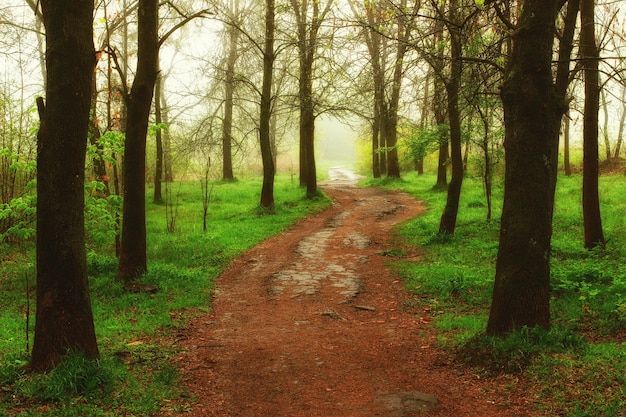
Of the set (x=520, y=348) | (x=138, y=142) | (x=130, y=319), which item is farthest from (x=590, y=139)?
(x=130, y=319)

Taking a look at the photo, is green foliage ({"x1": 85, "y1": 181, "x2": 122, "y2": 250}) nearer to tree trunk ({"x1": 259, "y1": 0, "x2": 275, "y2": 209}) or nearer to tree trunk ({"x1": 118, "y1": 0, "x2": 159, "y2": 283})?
tree trunk ({"x1": 118, "y1": 0, "x2": 159, "y2": 283})

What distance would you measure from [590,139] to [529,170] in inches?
239

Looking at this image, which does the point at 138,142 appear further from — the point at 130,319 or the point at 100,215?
the point at 130,319

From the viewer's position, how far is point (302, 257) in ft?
37.3

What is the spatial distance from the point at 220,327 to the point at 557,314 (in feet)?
15.8

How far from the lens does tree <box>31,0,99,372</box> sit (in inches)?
182

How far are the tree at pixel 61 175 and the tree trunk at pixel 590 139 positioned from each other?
957cm

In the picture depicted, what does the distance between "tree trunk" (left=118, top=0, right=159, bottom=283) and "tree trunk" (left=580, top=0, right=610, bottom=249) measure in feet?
28.2

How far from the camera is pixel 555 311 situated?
6.78 m

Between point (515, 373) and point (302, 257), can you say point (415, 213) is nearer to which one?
point (302, 257)

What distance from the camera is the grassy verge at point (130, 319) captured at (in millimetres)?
4469

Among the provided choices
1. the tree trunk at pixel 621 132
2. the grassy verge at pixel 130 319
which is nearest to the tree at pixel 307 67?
the grassy verge at pixel 130 319

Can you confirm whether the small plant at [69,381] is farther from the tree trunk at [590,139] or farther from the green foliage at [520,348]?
the tree trunk at [590,139]

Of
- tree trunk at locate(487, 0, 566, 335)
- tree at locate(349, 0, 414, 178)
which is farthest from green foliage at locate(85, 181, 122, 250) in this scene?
tree trunk at locate(487, 0, 566, 335)
